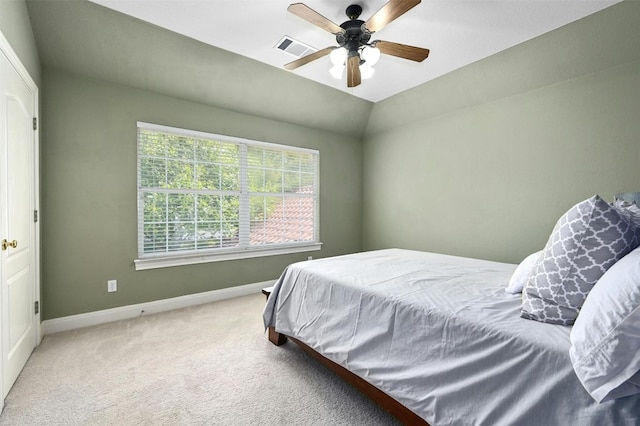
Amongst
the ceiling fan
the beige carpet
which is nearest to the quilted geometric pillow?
the beige carpet

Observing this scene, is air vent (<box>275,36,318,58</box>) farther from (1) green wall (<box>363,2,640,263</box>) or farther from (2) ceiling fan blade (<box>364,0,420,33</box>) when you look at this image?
(1) green wall (<box>363,2,640,263</box>)

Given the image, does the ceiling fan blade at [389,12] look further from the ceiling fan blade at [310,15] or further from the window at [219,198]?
the window at [219,198]

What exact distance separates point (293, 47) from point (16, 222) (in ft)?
8.66

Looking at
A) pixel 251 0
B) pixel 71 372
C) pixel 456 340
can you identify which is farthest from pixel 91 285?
pixel 456 340

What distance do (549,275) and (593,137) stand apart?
248 cm

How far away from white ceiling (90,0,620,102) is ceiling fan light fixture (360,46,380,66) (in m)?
0.38

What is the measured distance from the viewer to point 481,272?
222 cm

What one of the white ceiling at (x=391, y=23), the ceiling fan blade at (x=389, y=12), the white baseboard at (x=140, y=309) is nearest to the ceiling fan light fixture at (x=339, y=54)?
the ceiling fan blade at (x=389, y=12)

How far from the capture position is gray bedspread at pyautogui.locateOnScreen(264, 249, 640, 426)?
1010 millimetres

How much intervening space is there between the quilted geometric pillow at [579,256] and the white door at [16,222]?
2.87m

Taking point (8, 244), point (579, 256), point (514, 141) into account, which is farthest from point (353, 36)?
point (8, 244)

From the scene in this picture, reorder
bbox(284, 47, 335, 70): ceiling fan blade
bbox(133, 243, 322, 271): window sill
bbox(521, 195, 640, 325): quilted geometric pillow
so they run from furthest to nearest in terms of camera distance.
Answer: bbox(133, 243, 322, 271): window sill, bbox(284, 47, 335, 70): ceiling fan blade, bbox(521, 195, 640, 325): quilted geometric pillow

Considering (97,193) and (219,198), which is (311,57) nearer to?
(219,198)

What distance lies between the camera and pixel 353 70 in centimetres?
238
